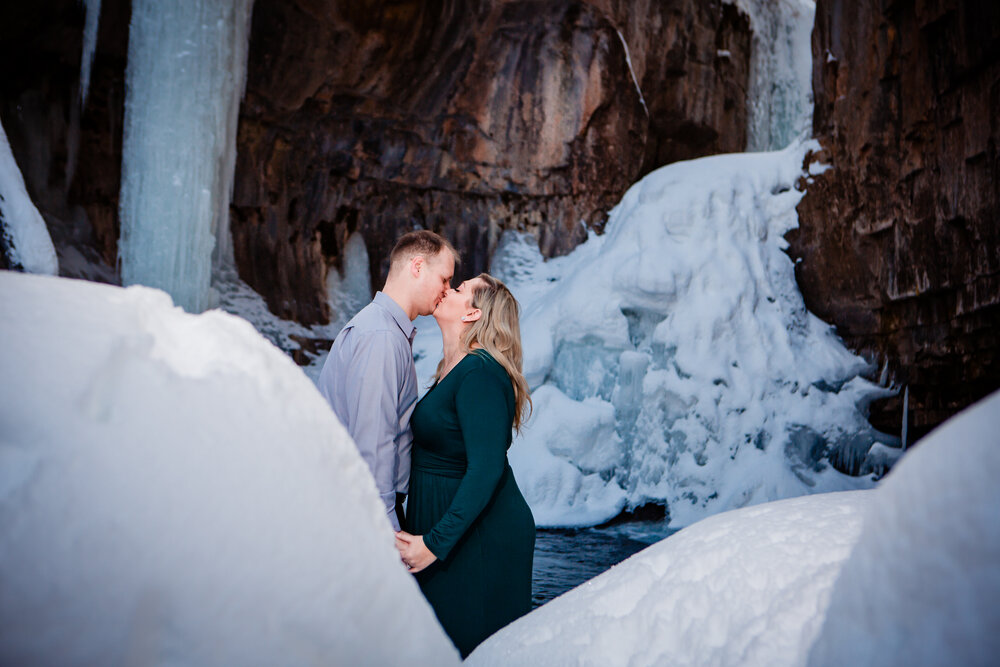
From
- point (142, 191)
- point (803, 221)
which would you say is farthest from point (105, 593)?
point (803, 221)

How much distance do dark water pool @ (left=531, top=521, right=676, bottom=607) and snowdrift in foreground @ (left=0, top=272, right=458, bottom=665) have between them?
352 cm

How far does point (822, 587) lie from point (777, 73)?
39.8 ft

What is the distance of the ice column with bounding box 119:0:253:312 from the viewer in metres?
6.37

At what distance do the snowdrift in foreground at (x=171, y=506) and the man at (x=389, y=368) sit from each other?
3.59 ft

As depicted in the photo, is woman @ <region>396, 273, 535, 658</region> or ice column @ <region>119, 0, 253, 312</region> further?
ice column @ <region>119, 0, 253, 312</region>

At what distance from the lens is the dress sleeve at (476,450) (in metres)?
1.84

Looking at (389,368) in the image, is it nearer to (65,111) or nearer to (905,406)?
(905,406)

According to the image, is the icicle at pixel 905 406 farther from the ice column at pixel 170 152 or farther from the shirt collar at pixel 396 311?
the ice column at pixel 170 152

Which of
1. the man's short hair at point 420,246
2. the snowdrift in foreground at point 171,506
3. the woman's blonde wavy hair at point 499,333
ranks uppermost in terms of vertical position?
the man's short hair at point 420,246

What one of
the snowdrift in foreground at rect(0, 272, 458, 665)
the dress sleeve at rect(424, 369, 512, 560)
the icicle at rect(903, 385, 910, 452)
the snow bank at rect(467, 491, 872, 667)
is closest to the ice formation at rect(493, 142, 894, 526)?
the icicle at rect(903, 385, 910, 452)

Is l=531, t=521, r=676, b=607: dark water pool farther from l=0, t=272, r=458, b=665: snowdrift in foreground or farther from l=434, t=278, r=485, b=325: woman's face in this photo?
l=0, t=272, r=458, b=665: snowdrift in foreground

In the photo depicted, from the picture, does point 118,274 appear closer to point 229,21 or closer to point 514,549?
point 229,21

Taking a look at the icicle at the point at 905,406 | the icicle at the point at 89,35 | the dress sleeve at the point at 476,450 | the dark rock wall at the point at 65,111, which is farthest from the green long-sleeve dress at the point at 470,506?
the icicle at the point at 89,35

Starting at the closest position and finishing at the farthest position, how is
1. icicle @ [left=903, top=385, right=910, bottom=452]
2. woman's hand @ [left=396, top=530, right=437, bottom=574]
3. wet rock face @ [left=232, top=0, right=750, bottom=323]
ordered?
woman's hand @ [left=396, top=530, right=437, bottom=574]
icicle @ [left=903, top=385, right=910, bottom=452]
wet rock face @ [left=232, top=0, right=750, bottom=323]
